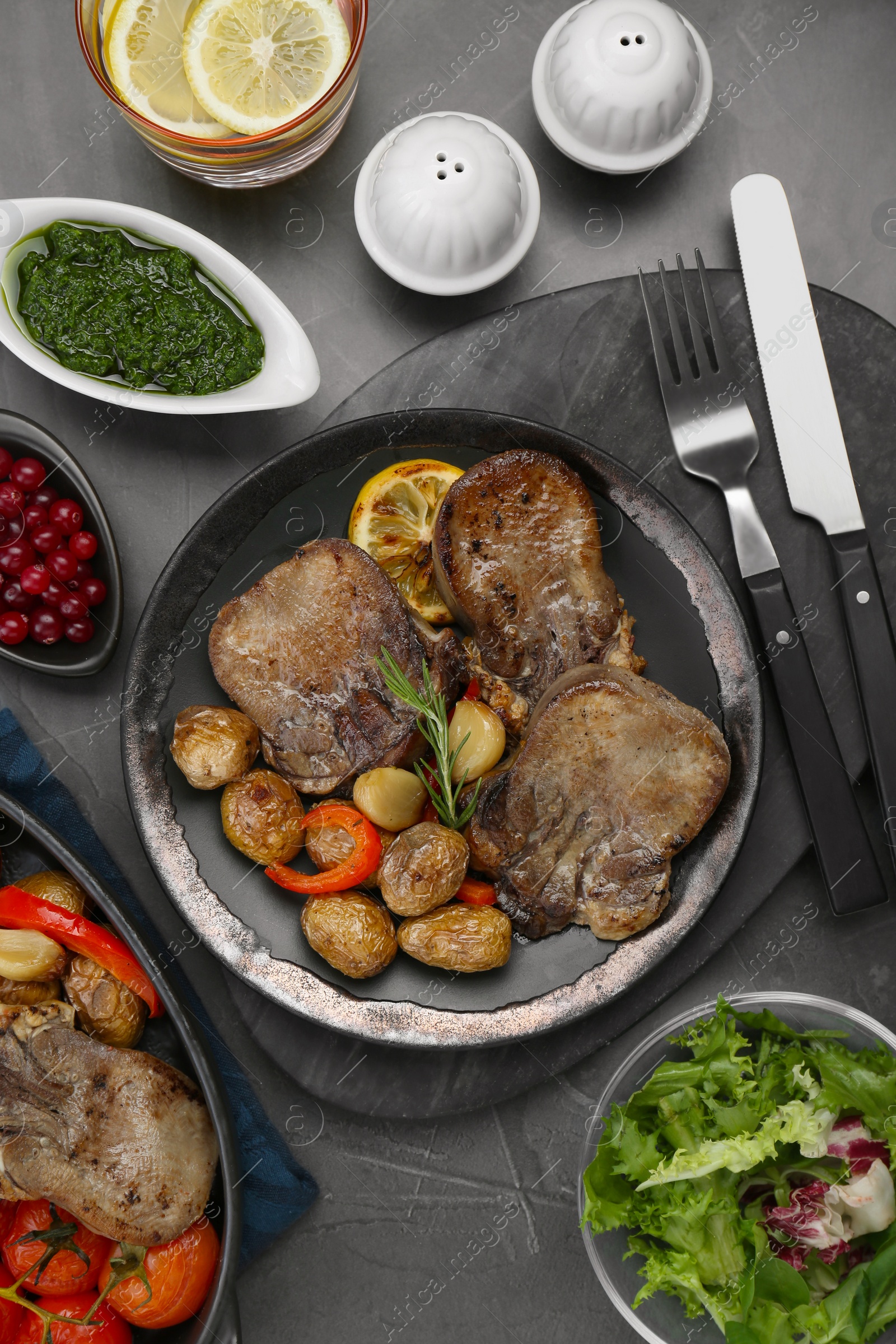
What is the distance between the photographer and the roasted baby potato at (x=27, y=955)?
89.4 inches

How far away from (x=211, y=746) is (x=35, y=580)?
0.71 metres

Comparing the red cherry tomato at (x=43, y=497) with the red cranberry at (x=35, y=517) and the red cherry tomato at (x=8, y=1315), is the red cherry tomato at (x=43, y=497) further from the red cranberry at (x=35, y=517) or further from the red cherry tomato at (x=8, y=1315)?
the red cherry tomato at (x=8, y=1315)

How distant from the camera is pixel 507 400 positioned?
272cm

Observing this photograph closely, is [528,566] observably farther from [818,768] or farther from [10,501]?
[10,501]

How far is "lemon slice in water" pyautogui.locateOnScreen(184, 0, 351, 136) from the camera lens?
2.53 metres

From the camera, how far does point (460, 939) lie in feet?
7.57

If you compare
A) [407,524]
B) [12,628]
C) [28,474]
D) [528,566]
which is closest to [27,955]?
[12,628]

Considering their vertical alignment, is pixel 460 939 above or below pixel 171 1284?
above

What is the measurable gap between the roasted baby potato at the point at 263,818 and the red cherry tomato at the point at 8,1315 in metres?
1.23

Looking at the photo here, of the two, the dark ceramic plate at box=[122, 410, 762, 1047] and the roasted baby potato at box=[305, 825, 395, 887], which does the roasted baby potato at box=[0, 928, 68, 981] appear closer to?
the dark ceramic plate at box=[122, 410, 762, 1047]

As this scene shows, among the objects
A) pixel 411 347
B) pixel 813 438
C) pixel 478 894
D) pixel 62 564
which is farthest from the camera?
pixel 411 347

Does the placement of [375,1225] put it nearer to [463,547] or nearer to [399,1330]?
[399,1330]

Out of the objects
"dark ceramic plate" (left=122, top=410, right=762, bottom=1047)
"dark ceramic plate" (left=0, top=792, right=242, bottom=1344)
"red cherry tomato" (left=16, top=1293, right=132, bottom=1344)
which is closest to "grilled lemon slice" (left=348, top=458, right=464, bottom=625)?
A: "dark ceramic plate" (left=122, top=410, right=762, bottom=1047)

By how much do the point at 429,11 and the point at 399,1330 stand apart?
4035mm
